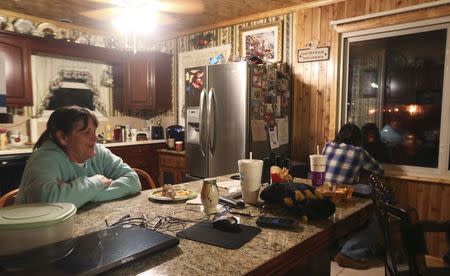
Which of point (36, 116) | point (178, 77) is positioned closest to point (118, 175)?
point (36, 116)

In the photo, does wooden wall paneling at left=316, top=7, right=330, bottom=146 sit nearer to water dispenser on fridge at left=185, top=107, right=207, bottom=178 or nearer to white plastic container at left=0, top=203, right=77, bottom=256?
water dispenser on fridge at left=185, top=107, right=207, bottom=178

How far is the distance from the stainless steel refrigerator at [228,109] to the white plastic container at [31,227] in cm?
240

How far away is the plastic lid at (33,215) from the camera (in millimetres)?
846

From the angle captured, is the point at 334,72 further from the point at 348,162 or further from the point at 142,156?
the point at 142,156

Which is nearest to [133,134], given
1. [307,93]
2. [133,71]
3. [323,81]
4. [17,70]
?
[133,71]

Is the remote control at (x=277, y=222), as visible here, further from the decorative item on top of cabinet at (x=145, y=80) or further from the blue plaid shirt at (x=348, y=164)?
the decorative item on top of cabinet at (x=145, y=80)

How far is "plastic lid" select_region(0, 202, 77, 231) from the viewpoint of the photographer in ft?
2.78

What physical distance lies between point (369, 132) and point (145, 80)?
10.3 feet

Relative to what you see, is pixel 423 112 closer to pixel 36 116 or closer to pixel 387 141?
pixel 387 141

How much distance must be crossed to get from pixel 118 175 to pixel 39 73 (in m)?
3.21

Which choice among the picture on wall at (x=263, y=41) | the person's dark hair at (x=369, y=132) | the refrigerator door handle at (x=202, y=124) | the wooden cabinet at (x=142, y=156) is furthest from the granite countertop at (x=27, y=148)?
the person's dark hair at (x=369, y=132)

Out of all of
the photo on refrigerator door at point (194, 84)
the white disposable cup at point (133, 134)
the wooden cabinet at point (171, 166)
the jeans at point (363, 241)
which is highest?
the photo on refrigerator door at point (194, 84)

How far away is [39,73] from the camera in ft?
13.7

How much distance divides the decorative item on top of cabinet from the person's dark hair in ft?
9.55
